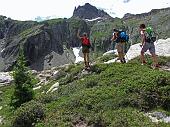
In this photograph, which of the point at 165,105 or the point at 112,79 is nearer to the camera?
the point at 165,105

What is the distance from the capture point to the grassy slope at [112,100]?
2050 cm

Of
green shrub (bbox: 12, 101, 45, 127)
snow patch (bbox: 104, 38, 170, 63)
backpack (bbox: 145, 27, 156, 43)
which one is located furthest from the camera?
snow patch (bbox: 104, 38, 170, 63)

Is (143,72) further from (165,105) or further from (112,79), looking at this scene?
(165,105)

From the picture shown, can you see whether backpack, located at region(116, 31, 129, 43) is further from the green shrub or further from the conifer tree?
the green shrub

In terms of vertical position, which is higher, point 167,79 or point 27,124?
point 167,79

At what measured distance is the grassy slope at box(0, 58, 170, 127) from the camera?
20.5m

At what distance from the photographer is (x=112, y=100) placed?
2259cm

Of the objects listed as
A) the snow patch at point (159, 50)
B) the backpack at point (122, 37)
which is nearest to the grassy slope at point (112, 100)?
the backpack at point (122, 37)

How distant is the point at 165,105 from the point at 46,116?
6127 mm

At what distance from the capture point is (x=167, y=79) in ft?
78.3

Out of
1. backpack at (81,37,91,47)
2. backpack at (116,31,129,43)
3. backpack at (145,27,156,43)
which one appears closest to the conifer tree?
backpack at (81,37,91,47)

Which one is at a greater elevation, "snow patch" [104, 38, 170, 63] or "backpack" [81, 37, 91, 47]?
"backpack" [81, 37, 91, 47]

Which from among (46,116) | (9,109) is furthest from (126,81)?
(9,109)

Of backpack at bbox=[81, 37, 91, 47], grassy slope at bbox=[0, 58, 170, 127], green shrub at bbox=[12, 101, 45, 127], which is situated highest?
backpack at bbox=[81, 37, 91, 47]
